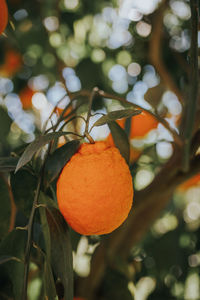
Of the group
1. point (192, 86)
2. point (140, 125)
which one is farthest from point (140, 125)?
point (192, 86)

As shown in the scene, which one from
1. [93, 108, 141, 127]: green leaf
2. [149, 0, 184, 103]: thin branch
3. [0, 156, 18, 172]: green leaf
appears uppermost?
[93, 108, 141, 127]: green leaf

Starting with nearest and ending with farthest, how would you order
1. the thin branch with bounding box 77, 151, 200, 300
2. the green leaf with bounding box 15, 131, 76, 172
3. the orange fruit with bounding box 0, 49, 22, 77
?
the green leaf with bounding box 15, 131, 76, 172 < the thin branch with bounding box 77, 151, 200, 300 < the orange fruit with bounding box 0, 49, 22, 77

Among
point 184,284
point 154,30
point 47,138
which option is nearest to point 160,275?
point 184,284

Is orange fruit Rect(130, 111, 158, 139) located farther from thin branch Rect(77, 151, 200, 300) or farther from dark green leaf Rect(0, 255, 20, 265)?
dark green leaf Rect(0, 255, 20, 265)

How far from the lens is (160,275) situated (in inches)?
54.4

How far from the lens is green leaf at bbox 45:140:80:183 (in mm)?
531

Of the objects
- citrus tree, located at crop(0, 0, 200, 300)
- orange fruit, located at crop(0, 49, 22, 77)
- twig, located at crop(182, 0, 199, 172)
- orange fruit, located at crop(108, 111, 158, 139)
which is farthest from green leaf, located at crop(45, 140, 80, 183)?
orange fruit, located at crop(0, 49, 22, 77)

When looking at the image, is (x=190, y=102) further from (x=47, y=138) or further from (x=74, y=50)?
(x=74, y=50)

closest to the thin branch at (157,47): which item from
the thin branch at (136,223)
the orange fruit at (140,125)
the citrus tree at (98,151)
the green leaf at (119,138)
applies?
the citrus tree at (98,151)

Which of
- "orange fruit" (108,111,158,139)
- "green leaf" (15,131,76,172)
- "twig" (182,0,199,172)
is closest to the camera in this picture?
"green leaf" (15,131,76,172)

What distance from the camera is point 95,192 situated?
20.4 inches

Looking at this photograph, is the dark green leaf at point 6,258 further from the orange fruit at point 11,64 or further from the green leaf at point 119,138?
the orange fruit at point 11,64

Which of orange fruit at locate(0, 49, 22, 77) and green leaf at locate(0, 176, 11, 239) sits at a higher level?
green leaf at locate(0, 176, 11, 239)

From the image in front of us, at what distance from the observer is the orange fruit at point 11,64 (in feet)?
4.87
